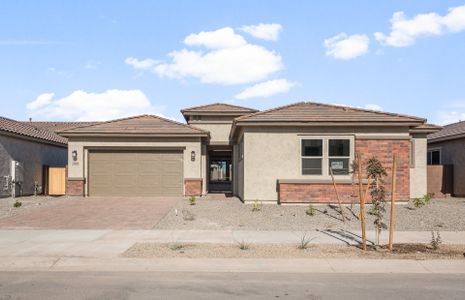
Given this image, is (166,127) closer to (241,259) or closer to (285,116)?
(285,116)

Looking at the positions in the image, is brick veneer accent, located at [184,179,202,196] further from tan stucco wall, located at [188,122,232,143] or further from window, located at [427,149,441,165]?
window, located at [427,149,441,165]

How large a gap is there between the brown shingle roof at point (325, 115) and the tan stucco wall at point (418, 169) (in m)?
4.01

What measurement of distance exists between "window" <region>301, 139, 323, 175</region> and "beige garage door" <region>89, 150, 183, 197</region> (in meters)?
7.28

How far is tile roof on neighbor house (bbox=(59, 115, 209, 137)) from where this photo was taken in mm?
23594

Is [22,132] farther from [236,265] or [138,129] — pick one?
[236,265]

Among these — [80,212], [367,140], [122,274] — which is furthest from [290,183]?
[122,274]

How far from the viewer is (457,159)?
80.5 feet

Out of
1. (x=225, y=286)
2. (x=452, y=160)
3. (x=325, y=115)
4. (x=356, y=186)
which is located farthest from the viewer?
(x=452, y=160)

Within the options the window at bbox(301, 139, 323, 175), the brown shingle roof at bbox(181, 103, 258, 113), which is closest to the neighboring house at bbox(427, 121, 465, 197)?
the window at bbox(301, 139, 323, 175)

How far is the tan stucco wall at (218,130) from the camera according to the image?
97.8 ft

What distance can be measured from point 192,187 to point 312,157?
7050 mm

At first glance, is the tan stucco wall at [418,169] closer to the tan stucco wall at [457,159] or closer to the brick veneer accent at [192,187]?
the tan stucco wall at [457,159]

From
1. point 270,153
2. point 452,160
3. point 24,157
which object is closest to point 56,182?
point 24,157

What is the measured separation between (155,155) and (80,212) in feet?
23.7
